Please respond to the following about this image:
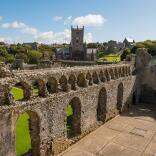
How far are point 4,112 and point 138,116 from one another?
53.6 feet

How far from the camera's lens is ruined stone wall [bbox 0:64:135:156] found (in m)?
12.3

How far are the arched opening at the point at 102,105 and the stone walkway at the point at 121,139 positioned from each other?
2.60 feet

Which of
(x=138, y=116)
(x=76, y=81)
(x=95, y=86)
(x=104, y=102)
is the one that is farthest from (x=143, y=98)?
(x=76, y=81)

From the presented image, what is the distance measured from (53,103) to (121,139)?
21.6 ft

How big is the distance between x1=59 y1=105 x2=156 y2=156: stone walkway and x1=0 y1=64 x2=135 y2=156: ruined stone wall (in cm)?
75

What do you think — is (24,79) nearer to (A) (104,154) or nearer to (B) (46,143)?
(B) (46,143)

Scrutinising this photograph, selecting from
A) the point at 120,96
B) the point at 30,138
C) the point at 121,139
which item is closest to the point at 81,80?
the point at 121,139

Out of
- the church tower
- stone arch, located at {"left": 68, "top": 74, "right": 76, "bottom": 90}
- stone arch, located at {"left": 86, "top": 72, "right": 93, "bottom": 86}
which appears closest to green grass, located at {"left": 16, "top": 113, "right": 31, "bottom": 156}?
stone arch, located at {"left": 68, "top": 74, "right": 76, "bottom": 90}

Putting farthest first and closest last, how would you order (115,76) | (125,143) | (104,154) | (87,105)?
1. (115,76)
2. (87,105)
3. (125,143)
4. (104,154)

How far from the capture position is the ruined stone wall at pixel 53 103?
40.3 feet

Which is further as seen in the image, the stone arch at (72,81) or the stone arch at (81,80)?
the stone arch at (81,80)

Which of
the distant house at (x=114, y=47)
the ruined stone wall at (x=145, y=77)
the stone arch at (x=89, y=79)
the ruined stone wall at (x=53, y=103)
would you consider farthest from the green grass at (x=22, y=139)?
the distant house at (x=114, y=47)

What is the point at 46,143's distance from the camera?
49.2 feet

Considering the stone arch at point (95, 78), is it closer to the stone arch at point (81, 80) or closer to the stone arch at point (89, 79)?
the stone arch at point (89, 79)
